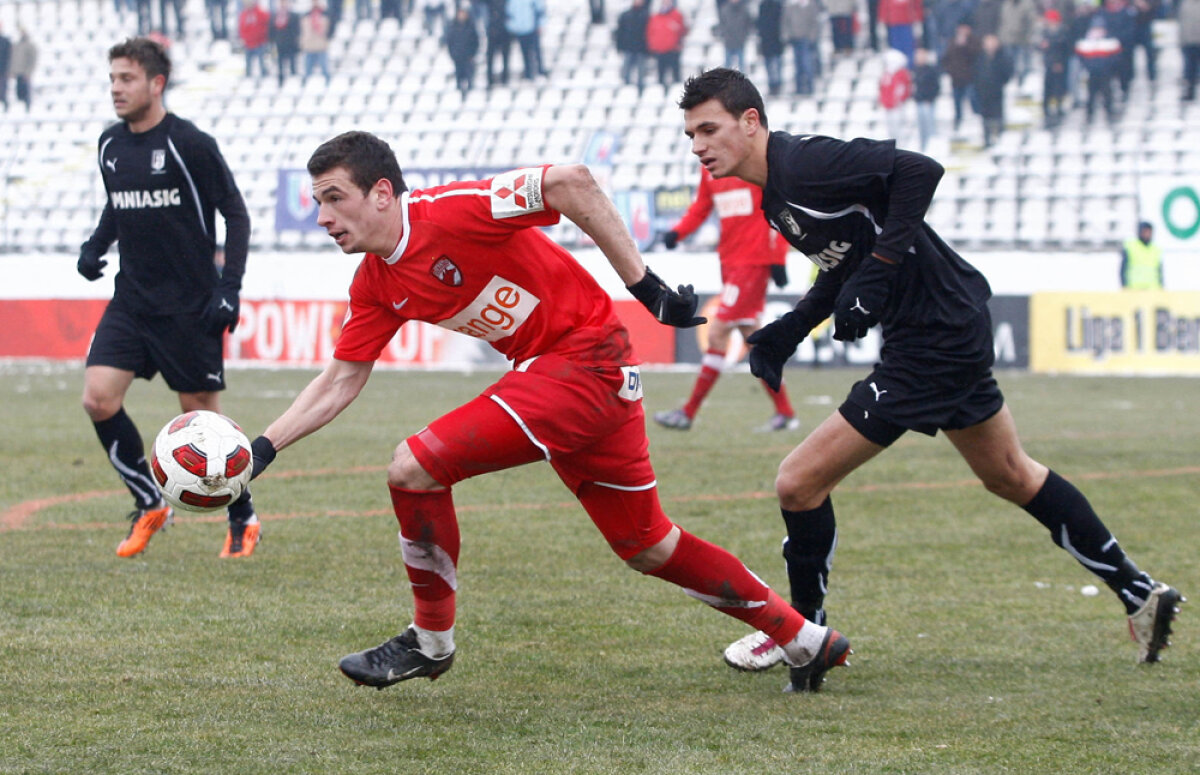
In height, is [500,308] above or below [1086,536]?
above

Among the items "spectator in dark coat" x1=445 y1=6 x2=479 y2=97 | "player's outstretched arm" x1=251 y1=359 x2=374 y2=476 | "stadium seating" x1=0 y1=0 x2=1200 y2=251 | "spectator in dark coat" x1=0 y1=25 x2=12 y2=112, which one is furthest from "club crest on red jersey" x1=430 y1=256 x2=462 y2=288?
"spectator in dark coat" x1=0 y1=25 x2=12 y2=112

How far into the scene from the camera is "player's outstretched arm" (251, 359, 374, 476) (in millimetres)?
4613

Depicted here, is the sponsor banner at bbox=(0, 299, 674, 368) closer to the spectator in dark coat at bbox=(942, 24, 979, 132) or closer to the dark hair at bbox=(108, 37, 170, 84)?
the spectator in dark coat at bbox=(942, 24, 979, 132)

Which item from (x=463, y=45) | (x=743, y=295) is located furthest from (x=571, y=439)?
(x=463, y=45)

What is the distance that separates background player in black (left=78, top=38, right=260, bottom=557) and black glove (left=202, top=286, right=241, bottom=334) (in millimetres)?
26

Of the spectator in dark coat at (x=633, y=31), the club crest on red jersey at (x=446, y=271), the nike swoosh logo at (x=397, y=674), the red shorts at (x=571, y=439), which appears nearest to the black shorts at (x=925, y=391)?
the red shorts at (x=571, y=439)

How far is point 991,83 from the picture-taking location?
24484 millimetres

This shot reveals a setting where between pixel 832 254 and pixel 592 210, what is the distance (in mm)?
960

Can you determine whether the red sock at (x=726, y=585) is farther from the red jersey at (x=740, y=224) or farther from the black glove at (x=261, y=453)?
the red jersey at (x=740, y=224)

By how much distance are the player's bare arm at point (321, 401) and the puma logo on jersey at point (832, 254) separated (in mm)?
1446

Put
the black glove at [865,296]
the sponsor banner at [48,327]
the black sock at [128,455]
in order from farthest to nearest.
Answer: the sponsor banner at [48,327]
the black sock at [128,455]
the black glove at [865,296]

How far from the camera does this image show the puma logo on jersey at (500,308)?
4418mm

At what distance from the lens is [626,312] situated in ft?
67.3

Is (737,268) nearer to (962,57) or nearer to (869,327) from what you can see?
(869,327)
